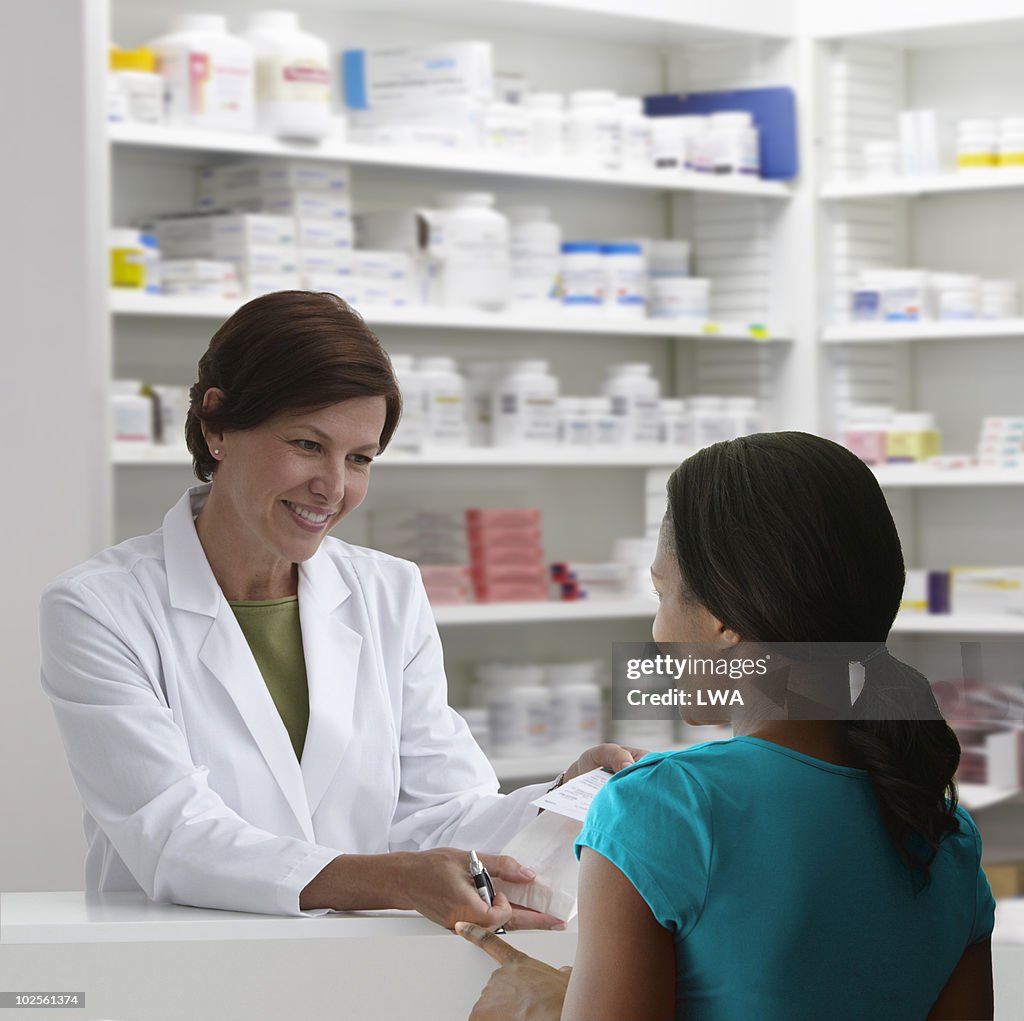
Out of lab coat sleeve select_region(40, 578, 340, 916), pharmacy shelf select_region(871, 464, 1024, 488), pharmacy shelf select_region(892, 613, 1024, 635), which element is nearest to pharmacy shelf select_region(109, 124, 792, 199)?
pharmacy shelf select_region(871, 464, 1024, 488)

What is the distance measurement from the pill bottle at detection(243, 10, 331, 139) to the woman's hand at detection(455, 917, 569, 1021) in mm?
2498

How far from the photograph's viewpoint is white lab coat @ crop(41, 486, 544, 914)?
1.48 meters

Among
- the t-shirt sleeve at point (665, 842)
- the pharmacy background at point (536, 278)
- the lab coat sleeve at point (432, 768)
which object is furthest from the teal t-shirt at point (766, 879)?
the pharmacy background at point (536, 278)

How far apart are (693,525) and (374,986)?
0.50 m

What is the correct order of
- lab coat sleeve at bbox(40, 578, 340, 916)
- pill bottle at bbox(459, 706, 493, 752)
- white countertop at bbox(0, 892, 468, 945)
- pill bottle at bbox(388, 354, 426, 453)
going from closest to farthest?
white countertop at bbox(0, 892, 468, 945), lab coat sleeve at bbox(40, 578, 340, 916), pill bottle at bbox(388, 354, 426, 453), pill bottle at bbox(459, 706, 493, 752)

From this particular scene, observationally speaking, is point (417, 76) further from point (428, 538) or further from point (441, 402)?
point (428, 538)

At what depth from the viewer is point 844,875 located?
3.33 feet

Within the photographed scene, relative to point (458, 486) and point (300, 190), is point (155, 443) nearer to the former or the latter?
point (300, 190)

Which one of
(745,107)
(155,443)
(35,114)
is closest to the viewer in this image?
(35,114)

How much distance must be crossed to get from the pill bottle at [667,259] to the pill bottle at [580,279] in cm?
28

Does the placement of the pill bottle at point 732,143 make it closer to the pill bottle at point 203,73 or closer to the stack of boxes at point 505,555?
the stack of boxes at point 505,555

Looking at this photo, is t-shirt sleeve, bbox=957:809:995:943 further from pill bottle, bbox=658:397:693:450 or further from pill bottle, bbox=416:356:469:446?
pill bottle, bbox=658:397:693:450

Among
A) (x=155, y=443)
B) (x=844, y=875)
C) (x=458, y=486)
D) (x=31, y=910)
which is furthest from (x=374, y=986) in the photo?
(x=458, y=486)

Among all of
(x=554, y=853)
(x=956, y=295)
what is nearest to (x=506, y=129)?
(x=956, y=295)
